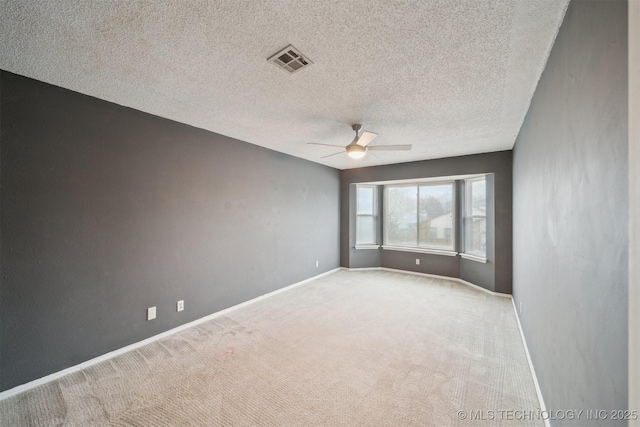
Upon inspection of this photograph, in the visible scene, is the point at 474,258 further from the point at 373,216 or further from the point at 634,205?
the point at 634,205

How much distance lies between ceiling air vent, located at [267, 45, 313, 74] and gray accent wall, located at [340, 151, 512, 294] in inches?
157

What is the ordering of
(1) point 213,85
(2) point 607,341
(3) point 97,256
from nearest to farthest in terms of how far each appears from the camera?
(2) point 607,341 < (1) point 213,85 < (3) point 97,256

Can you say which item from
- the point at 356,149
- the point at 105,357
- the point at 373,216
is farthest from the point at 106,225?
the point at 373,216

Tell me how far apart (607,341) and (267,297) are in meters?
3.85

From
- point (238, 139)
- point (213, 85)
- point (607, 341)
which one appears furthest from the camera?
point (238, 139)

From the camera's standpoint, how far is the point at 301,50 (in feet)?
5.36

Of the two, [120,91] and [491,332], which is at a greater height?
[120,91]

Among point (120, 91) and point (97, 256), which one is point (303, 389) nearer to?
point (97, 256)

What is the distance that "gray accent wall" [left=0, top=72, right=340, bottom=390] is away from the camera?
1.95 m

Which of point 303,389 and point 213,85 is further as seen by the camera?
point 213,85

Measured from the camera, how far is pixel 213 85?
2.11 m

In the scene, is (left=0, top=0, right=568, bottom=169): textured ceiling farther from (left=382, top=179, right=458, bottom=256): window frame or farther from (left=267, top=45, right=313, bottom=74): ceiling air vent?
(left=382, top=179, right=458, bottom=256): window frame

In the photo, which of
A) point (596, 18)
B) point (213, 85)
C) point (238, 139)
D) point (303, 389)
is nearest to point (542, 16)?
point (596, 18)

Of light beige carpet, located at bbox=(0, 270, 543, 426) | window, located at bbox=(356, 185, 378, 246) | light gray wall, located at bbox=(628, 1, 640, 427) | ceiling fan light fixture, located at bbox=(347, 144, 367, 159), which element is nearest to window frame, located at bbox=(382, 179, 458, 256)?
window, located at bbox=(356, 185, 378, 246)
